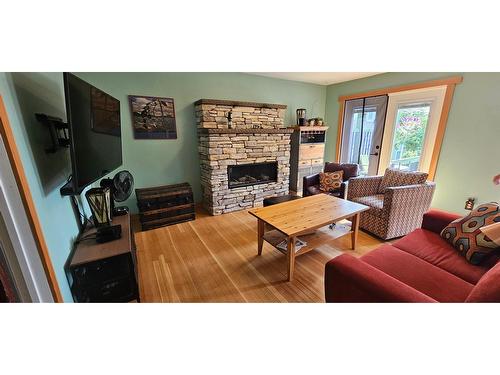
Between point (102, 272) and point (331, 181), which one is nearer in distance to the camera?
point (102, 272)

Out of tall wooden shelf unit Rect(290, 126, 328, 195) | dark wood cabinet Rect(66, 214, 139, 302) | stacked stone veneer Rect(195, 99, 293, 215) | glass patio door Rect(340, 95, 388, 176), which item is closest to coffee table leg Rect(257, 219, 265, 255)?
dark wood cabinet Rect(66, 214, 139, 302)

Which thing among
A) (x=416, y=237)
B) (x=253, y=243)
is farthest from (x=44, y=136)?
(x=416, y=237)

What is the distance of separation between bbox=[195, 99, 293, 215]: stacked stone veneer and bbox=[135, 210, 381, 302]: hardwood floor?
694mm

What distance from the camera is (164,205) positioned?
9.23ft

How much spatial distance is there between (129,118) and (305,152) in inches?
125

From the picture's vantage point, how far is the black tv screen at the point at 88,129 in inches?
40.8

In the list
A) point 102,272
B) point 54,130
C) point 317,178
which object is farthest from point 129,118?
point 317,178

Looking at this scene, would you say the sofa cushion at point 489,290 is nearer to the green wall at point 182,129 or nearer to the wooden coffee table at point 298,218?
the wooden coffee table at point 298,218

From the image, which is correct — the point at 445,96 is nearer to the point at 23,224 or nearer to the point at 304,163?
the point at 304,163

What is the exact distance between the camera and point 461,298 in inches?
42.3

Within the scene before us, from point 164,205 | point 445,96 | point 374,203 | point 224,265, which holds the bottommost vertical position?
point 224,265

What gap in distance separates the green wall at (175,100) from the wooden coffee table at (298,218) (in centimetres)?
185

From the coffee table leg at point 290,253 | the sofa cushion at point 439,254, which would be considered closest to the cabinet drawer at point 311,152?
the sofa cushion at point 439,254
